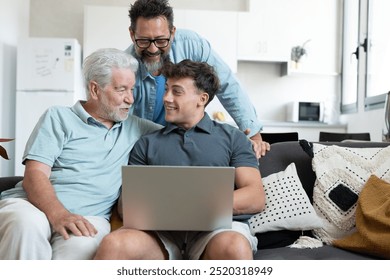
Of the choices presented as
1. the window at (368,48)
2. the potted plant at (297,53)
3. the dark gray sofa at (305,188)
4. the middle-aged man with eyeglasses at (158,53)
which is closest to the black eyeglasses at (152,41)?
the middle-aged man with eyeglasses at (158,53)

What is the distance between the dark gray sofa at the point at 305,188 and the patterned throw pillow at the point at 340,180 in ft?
0.18

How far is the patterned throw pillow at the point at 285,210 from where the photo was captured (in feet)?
4.84

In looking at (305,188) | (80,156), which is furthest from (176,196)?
(305,188)

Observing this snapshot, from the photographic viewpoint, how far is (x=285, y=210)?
4.90 feet

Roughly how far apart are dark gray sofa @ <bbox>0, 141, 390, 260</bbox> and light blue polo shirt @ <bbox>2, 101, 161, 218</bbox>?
0.22 m

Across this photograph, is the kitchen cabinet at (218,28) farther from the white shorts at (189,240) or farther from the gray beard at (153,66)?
the white shorts at (189,240)

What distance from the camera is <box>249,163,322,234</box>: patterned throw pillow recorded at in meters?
1.48

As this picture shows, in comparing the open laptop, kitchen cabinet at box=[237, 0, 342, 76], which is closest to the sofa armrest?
the open laptop

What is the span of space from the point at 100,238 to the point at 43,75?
3.25 metres

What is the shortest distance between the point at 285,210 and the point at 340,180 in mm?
224

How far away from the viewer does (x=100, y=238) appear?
4.08ft

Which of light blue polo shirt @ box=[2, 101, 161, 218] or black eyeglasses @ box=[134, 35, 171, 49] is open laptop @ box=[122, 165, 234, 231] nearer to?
light blue polo shirt @ box=[2, 101, 161, 218]

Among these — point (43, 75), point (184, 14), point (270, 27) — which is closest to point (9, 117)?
point (43, 75)
